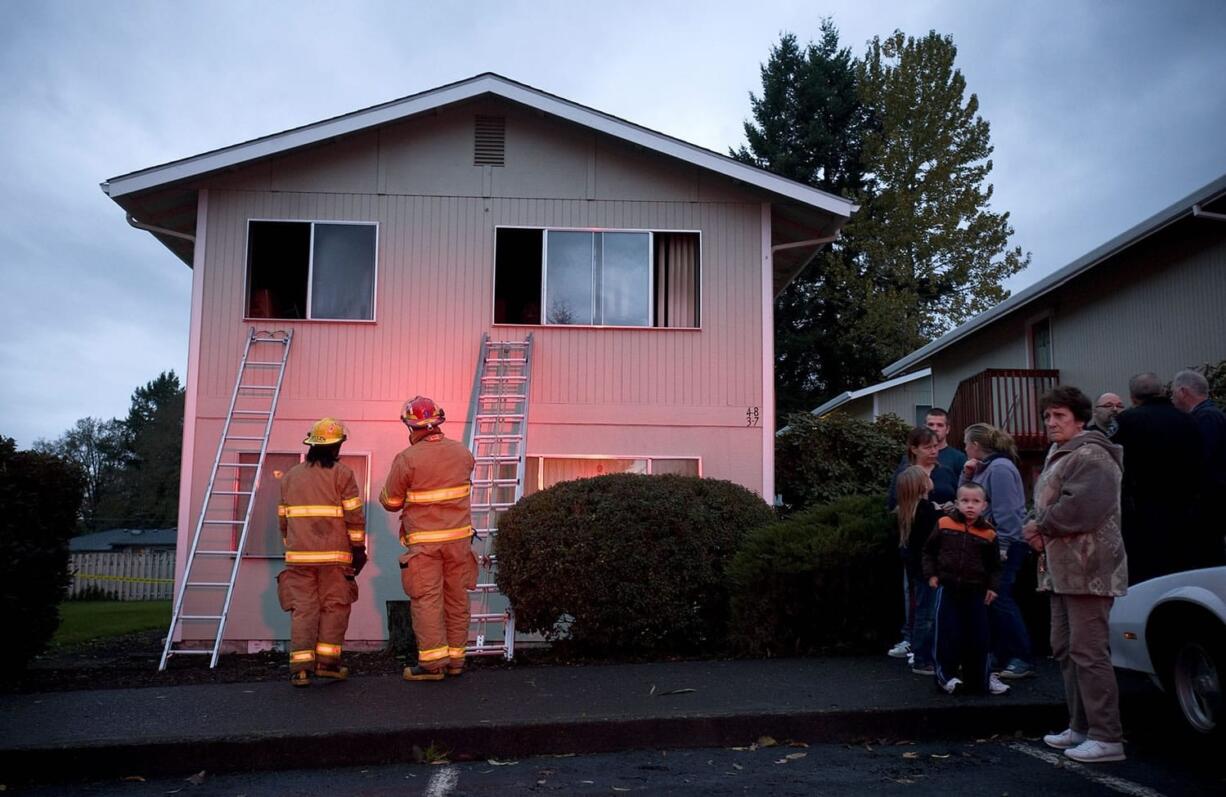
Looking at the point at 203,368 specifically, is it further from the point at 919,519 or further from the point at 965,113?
the point at 965,113

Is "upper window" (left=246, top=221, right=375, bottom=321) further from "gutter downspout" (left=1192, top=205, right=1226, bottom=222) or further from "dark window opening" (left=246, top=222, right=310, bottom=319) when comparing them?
"gutter downspout" (left=1192, top=205, right=1226, bottom=222)

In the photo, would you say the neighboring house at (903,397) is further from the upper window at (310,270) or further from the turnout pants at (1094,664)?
the turnout pants at (1094,664)

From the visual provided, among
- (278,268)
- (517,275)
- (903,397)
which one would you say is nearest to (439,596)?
(517,275)

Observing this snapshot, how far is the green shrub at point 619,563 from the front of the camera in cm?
888

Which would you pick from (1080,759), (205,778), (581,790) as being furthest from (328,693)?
(1080,759)

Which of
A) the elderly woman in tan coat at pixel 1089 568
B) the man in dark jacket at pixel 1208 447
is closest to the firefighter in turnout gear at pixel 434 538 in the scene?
the elderly woman in tan coat at pixel 1089 568

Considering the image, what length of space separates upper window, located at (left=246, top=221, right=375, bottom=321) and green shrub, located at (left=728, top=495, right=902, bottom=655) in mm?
6094

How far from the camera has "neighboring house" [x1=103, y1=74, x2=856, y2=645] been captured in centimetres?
1213

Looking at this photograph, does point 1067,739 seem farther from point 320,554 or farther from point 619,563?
point 320,554

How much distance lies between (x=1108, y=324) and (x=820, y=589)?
12.4 metres

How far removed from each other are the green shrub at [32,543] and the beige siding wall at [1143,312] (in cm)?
1490

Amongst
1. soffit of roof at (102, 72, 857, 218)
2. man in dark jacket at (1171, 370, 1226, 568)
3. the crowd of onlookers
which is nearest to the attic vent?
soffit of roof at (102, 72, 857, 218)

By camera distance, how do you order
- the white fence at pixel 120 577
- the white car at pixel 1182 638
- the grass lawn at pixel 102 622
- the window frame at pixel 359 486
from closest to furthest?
the white car at pixel 1182 638 → the window frame at pixel 359 486 → the grass lawn at pixel 102 622 → the white fence at pixel 120 577

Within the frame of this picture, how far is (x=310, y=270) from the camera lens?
1246 cm
